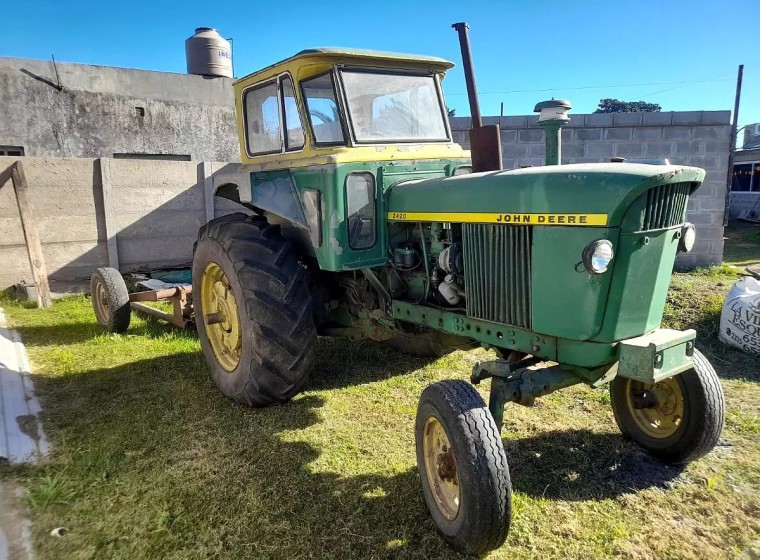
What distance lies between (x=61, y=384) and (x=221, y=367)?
4.04 ft

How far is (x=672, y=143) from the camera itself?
309 inches

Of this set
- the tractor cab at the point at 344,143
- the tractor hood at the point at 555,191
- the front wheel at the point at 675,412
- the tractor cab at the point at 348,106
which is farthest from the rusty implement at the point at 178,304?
the front wheel at the point at 675,412

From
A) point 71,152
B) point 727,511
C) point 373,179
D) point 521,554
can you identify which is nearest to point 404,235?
point 373,179

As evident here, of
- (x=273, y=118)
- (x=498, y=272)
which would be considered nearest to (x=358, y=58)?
(x=273, y=118)

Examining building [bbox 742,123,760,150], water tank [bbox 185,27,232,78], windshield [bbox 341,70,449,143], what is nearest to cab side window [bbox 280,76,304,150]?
windshield [bbox 341,70,449,143]

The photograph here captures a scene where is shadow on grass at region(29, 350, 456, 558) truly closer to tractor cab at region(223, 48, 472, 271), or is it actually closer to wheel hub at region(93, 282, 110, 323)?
tractor cab at region(223, 48, 472, 271)

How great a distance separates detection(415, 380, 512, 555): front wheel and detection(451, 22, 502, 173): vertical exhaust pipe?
1.30 metres

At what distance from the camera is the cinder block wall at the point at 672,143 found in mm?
7754

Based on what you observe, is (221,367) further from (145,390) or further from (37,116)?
(37,116)

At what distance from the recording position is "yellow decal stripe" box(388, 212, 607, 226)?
2.40 metres

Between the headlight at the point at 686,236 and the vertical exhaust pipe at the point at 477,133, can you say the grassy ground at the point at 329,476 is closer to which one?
the headlight at the point at 686,236

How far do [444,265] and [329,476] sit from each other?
128 cm

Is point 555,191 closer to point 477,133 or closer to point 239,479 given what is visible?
point 477,133

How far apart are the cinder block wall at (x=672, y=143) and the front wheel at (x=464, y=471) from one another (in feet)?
19.2
